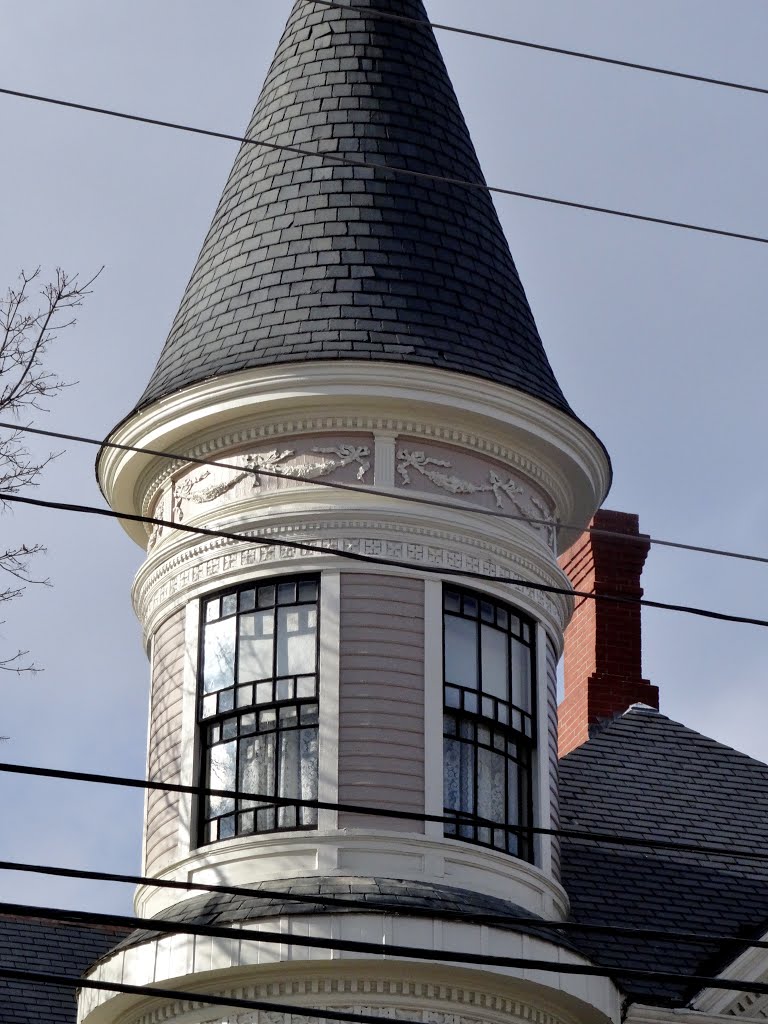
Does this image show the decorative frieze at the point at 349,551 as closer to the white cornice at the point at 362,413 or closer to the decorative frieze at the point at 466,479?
the decorative frieze at the point at 466,479

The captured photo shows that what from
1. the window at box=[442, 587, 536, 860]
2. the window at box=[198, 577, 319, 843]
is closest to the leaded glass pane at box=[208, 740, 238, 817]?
the window at box=[198, 577, 319, 843]

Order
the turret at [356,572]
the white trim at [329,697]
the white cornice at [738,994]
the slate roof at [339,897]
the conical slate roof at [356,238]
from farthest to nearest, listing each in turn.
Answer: the conical slate roof at [356,238], the white cornice at [738,994], the white trim at [329,697], the turret at [356,572], the slate roof at [339,897]

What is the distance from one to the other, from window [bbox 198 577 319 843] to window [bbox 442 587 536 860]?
1.19 meters

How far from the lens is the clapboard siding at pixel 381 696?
1809 cm

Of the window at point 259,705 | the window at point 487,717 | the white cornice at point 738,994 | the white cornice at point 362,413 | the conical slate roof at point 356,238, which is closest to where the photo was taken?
the window at point 259,705

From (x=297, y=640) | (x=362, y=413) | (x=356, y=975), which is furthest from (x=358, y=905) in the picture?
(x=362, y=413)

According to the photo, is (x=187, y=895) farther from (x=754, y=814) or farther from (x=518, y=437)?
(x=754, y=814)

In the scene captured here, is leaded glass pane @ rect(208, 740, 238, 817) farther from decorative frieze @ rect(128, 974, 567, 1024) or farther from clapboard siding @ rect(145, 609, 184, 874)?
decorative frieze @ rect(128, 974, 567, 1024)

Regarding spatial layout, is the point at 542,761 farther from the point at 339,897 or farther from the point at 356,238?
the point at 356,238

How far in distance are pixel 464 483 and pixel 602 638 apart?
6879 mm

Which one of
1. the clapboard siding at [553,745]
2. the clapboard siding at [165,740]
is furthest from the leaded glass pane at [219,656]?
the clapboard siding at [553,745]

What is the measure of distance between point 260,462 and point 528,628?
2.84 m

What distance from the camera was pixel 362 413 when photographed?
19.3m

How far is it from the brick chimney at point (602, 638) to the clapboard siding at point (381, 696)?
6728mm
